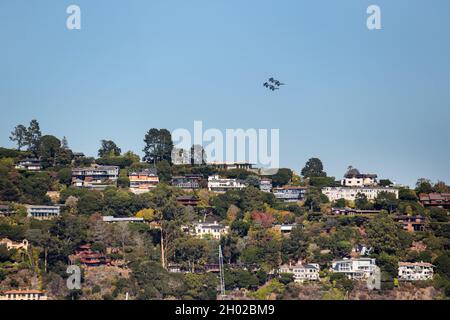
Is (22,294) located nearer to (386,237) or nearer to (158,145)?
(386,237)

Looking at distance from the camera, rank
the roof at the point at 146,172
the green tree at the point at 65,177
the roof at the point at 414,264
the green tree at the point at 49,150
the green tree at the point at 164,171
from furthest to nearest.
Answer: the green tree at the point at 49,150, the green tree at the point at 164,171, the roof at the point at 146,172, the green tree at the point at 65,177, the roof at the point at 414,264

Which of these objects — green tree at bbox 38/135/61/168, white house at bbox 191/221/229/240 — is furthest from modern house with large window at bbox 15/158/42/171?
white house at bbox 191/221/229/240

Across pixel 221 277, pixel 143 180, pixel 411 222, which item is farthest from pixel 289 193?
pixel 221 277

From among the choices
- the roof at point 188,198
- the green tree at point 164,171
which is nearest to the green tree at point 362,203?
the roof at point 188,198

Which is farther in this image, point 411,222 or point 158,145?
point 158,145

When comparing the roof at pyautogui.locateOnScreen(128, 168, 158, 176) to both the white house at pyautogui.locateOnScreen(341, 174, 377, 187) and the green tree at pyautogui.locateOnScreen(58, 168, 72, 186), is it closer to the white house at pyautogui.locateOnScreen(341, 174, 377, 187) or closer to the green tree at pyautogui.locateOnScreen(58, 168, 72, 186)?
the green tree at pyautogui.locateOnScreen(58, 168, 72, 186)

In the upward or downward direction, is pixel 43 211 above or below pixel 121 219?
above

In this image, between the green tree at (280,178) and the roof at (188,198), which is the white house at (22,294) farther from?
the green tree at (280,178)
